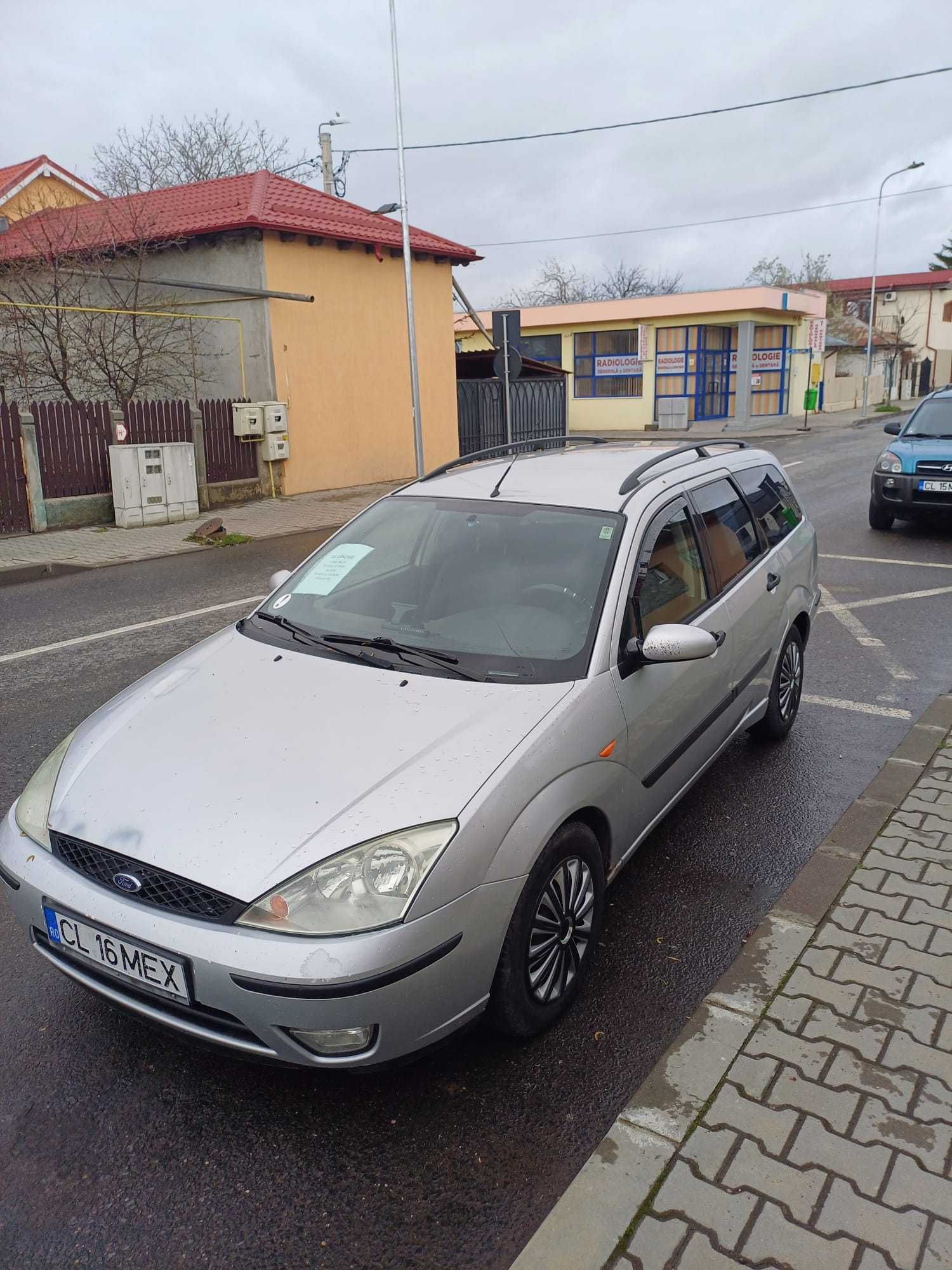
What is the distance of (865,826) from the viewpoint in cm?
412

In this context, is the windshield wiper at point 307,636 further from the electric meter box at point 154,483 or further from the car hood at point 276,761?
the electric meter box at point 154,483

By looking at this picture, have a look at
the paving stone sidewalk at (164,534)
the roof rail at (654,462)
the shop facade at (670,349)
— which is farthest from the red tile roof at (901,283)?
the roof rail at (654,462)

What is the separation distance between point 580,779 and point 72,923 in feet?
4.81

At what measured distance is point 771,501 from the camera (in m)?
5.18

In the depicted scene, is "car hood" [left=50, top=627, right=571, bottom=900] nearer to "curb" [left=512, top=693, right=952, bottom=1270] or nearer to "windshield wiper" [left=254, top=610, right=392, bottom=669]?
"windshield wiper" [left=254, top=610, right=392, bottom=669]

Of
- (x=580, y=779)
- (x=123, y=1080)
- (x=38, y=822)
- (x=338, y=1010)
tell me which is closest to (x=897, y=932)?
(x=580, y=779)

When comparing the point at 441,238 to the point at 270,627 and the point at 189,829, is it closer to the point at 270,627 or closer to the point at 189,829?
the point at 270,627

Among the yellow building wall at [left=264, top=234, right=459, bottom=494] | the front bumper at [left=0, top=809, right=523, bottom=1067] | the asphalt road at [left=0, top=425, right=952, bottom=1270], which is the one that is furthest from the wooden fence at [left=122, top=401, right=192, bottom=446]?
the front bumper at [left=0, top=809, right=523, bottom=1067]

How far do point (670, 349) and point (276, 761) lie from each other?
3279 cm

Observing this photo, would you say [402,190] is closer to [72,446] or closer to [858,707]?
[72,446]

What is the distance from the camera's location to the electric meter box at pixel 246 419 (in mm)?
15906

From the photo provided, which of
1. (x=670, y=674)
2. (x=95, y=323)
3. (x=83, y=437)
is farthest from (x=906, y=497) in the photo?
(x=95, y=323)

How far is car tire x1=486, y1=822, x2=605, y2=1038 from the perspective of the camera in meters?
2.72

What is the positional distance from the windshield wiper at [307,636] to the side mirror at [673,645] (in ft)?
2.80
